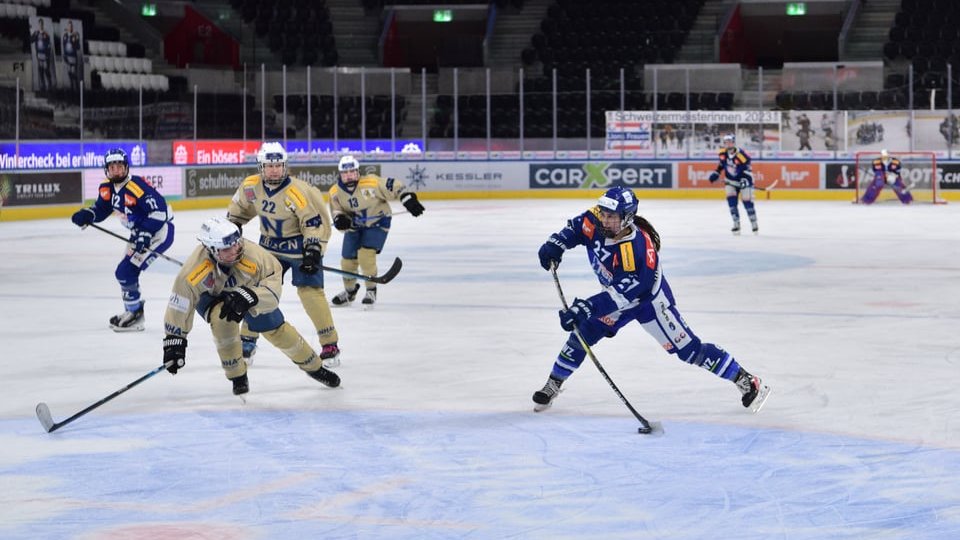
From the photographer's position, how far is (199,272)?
6.88 meters

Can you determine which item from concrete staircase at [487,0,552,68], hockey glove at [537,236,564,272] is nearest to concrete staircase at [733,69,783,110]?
concrete staircase at [487,0,552,68]

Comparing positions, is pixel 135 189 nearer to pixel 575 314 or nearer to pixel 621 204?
pixel 575 314

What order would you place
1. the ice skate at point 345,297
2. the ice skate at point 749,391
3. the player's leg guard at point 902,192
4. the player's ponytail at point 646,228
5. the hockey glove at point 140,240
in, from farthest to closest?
1. the player's leg guard at point 902,192
2. the ice skate at point 345,297
3. the hockey glove at point 140,240
4. the ice skate at point 749,391
5. the player's ponytail at point 646,228

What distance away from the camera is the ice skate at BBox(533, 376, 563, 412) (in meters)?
7.32

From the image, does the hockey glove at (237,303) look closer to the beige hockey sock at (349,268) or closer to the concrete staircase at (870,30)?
the beige hockey sock at (349,268)

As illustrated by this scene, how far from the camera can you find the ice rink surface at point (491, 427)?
528 cm

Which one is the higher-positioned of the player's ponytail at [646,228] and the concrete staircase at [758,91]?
the concrete staircase at [758,91]

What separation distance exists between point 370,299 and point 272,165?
11.0 ft

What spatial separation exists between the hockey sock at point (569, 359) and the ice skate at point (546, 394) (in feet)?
0.10

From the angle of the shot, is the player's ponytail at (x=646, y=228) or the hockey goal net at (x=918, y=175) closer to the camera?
the player's ponytail at (x=646, y=228)

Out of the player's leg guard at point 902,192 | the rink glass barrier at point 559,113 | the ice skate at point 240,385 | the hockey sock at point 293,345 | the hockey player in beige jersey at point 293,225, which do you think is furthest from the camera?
the rink glass barrier at point 559,113

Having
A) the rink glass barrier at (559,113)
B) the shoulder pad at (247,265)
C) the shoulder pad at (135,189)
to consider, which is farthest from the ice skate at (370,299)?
the rink glass barrier at (559,113)

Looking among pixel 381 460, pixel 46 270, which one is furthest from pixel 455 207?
pixel 381 460

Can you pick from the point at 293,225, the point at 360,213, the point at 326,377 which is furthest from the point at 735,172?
the point at 326,377
